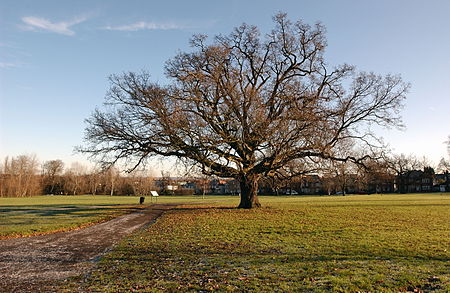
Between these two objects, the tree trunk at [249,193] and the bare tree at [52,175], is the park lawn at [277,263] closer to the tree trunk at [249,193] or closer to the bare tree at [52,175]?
the tree trunk at [249,193]

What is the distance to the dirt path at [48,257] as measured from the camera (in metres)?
7.39

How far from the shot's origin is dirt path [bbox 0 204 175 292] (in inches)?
291

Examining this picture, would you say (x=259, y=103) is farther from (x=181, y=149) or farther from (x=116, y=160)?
(x=116, y=160)

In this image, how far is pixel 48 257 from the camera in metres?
10.1

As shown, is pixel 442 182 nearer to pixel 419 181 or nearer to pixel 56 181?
pixel 419 181

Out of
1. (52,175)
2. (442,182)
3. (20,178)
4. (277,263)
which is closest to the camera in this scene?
(277,263)

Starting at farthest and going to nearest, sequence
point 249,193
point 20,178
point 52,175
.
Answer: point 52,175 → point 20,178 → point 249,193

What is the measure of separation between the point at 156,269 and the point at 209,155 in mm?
16118

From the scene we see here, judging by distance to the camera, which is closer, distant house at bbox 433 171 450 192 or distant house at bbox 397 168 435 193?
distant house at bbox 433 171 450 192

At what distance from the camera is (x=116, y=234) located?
15.1 meters

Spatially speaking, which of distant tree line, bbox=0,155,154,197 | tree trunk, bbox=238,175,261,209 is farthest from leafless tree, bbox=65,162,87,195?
tree trunk, bbox=238,175,261,209

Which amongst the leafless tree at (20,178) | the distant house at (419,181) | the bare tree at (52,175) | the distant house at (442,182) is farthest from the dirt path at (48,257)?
the distant house at (419,181)

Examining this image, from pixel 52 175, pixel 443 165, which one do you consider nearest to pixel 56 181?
pixel 52 175

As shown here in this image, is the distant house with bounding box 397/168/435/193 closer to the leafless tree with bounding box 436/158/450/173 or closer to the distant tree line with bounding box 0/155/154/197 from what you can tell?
the leafless tree with bounding box 436/158/450/173
